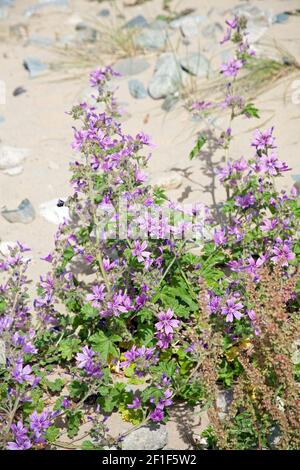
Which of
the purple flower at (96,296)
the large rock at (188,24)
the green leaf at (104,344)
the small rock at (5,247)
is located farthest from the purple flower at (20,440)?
the large rock at (188,24)

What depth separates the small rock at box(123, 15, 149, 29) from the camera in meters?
7.58

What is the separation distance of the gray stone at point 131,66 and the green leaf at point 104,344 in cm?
382

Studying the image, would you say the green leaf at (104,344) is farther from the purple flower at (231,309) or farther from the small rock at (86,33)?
the small rock at (86,33)

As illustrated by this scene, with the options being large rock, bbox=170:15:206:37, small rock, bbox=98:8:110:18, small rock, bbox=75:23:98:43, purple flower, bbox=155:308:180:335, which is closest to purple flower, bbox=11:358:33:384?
purple flower, bbox=155:308:180:335

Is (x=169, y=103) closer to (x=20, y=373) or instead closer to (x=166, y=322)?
(x=166, y=322)

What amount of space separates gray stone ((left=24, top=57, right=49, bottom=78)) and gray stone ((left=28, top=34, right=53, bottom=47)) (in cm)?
50

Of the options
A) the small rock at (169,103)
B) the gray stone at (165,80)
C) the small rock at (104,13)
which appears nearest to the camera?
the small rock at (169,103)

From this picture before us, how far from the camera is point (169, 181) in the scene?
16.5 feet

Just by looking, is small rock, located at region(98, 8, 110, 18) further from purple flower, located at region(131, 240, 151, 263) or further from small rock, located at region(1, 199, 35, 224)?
purple flower, located at region(131, 240, 151, 263)

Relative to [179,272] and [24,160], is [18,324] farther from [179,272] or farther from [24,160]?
[24,160]

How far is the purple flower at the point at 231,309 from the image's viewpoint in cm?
335

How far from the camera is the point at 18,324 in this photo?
153 inches
